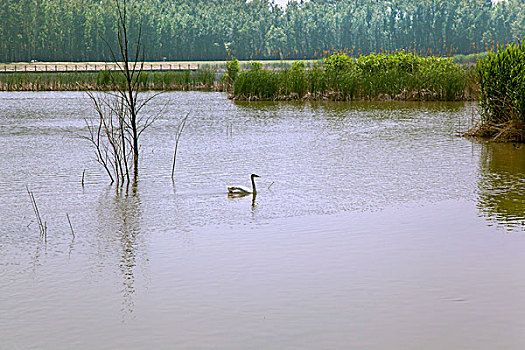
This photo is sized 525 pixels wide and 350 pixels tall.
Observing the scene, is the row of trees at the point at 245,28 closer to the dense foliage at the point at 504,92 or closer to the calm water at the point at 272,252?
the dense foliage at the point at 504,92

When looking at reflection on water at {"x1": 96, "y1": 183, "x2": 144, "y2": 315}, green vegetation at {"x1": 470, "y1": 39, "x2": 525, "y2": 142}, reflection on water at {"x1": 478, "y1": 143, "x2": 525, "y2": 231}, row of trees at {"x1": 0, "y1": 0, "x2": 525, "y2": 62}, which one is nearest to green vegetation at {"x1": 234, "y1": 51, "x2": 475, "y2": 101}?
green vegetation at {"x1": 470, "y1": 39, "x2": 525, "y2": 142}

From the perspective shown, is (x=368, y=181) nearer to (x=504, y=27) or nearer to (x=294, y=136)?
(x=294, y=136)

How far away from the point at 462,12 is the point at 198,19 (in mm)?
47496

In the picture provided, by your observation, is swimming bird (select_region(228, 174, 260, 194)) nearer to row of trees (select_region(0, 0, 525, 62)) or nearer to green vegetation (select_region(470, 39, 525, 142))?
green vegetation (select_region(470, 39, 525, 142))

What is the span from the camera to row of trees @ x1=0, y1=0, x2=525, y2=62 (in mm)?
96000

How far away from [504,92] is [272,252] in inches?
386

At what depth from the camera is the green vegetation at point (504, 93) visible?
47.3ft

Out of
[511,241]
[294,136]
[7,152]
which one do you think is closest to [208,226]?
[511,241]

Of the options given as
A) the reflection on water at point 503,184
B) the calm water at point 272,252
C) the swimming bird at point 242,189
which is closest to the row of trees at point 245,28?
the reflection on water at point 503,184

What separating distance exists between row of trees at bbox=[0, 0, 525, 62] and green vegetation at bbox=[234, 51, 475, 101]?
69.7 m

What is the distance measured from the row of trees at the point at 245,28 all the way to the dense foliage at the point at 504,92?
82.3 m

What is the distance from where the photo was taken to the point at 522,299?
5289 mm

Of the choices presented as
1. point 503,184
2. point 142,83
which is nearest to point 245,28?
point 142,83

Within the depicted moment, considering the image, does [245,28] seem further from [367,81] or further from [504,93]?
[504,93]
